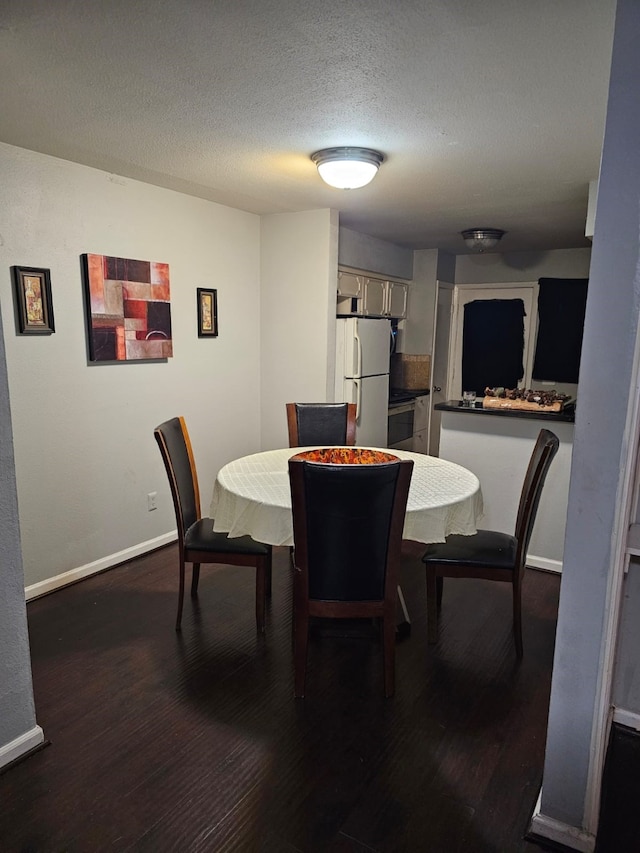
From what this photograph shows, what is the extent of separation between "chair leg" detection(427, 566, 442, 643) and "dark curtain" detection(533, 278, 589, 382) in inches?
156

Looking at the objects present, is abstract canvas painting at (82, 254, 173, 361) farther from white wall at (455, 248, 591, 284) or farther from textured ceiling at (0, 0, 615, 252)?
white wall at (455, 248, 591, 284)

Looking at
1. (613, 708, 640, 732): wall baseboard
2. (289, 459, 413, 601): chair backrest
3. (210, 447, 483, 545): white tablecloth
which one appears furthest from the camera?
(210, 447, 483, 545): white tablecloth

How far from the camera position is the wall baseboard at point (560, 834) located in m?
1.54

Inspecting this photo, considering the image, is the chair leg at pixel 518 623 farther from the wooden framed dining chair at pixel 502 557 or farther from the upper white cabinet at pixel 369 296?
the upper white cabinet at pixel 369 296

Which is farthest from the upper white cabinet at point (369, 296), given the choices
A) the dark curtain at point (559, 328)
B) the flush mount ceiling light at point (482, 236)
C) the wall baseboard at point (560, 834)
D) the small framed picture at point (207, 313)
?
the wall baseboard at point (560, 834)

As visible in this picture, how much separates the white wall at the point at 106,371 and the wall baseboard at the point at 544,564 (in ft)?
7.40

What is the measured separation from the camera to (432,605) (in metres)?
2.54

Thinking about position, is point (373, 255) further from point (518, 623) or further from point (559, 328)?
point (518, 623)

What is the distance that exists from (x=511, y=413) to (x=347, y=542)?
5.83ft

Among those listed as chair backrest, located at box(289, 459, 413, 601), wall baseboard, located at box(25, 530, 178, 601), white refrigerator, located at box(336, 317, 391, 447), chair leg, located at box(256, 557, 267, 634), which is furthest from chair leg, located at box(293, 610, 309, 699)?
white refrigerator, located at box(336, 317, 391, 447)

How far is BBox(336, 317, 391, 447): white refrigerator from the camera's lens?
4258 millimetres

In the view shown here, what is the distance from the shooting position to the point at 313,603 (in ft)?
7.11

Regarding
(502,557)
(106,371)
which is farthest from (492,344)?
(106,371)

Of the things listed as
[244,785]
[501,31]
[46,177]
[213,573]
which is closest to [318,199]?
[46,177]
